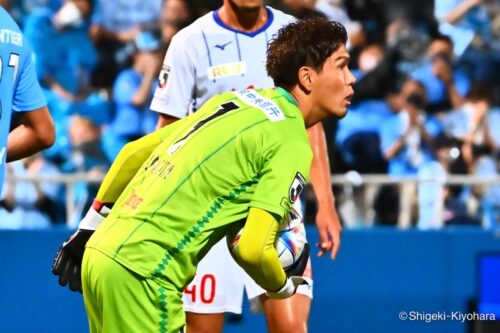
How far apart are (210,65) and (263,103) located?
1.92 m

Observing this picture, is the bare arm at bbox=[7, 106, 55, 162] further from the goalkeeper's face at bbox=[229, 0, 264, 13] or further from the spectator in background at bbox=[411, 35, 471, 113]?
the spectator in background at bbox=[411, 35, 471, 113]

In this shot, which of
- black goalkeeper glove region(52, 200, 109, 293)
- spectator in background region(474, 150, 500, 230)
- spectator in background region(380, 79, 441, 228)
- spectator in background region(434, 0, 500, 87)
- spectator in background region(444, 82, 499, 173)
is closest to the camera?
black goalkeeper glove region(52, 200, 109, 293)

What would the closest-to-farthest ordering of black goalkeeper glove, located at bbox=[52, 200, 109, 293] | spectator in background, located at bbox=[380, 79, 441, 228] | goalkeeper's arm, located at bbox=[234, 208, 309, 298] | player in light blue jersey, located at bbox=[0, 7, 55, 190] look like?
goalkeeper's arm, located at bbox=[234, 208, 309, 298] → black goalkeeper glove, located at bbox=[52, 200, 109, 293] → player in light blue jersey, located at bbox=[0, 7, 55, 190] → spectator in background, located at bbox=[380, 79, 441, 228]

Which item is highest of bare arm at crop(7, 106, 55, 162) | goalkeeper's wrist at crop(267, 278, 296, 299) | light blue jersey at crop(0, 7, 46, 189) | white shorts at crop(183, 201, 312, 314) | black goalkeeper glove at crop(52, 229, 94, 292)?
light blue jersey at crop(0, 7, 46, 189)

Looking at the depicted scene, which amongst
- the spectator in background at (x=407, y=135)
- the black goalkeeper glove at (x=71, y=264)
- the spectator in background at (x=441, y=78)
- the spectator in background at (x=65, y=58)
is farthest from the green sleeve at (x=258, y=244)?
the spectator in background at (x=441, y=78)

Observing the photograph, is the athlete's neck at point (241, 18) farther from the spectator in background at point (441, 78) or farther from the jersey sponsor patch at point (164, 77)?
the spectator in background at point (441, 78)

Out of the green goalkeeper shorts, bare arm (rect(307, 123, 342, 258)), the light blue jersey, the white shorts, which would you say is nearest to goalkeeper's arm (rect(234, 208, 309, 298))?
the green goalkeeper shorts

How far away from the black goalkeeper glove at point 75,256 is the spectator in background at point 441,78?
6259 mm

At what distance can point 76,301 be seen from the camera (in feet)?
26.8

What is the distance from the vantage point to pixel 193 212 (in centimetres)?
398

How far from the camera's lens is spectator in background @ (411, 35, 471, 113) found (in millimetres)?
10367

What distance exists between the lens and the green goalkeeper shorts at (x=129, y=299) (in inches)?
156

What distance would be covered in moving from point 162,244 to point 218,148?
0.40 metres

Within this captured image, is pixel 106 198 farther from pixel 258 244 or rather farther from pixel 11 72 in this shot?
pixel 258 244
